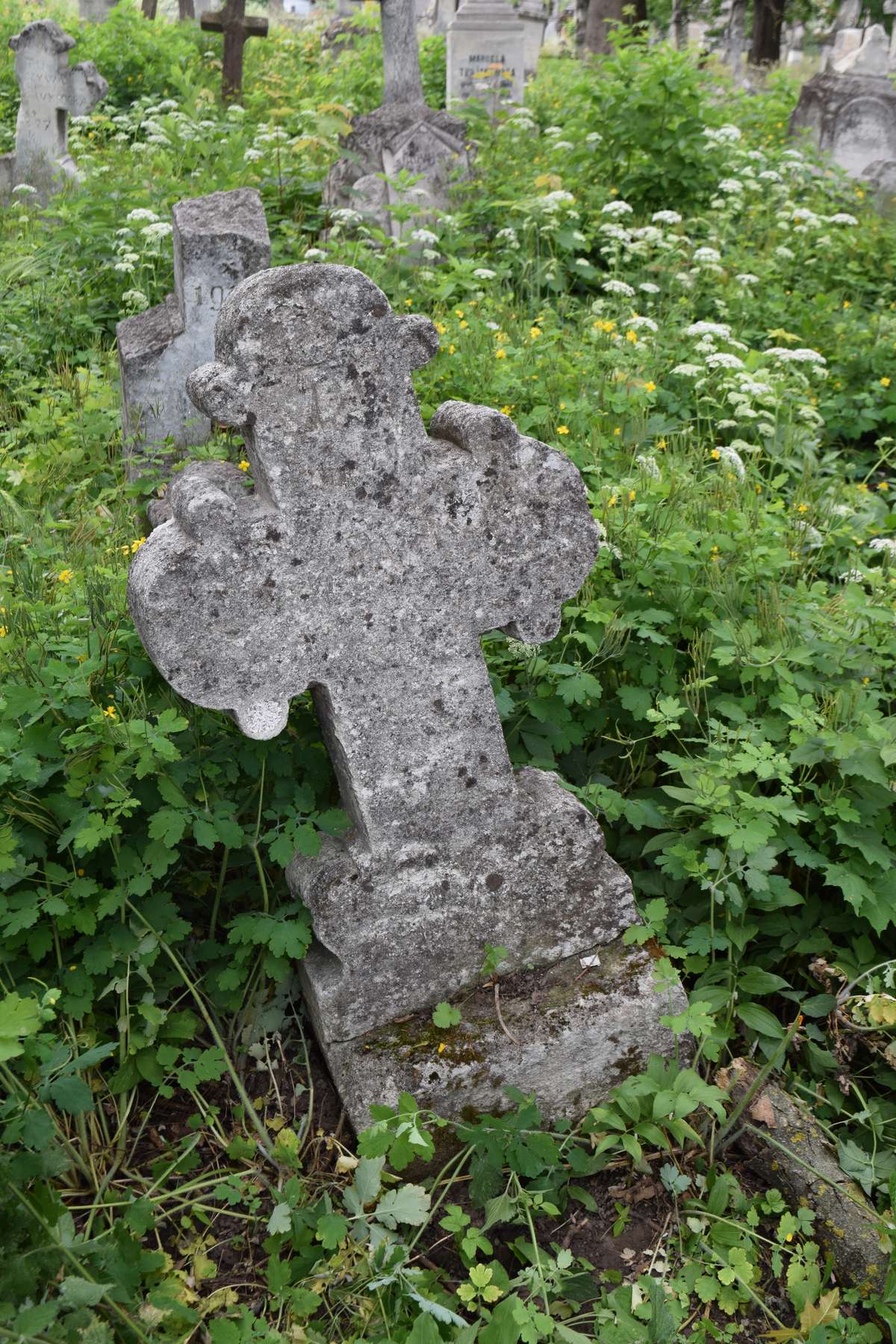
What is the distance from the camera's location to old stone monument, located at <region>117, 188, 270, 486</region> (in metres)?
4.98

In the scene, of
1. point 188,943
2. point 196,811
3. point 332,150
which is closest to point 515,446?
point 196,811

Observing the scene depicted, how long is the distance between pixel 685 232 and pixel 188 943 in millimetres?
6136

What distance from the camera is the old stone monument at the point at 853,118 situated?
10727 mm

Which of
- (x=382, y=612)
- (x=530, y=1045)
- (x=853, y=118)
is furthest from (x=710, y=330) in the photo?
(x=853, y=118)

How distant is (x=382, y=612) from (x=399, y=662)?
0.40 feet

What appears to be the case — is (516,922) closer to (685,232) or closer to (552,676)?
(552,676)

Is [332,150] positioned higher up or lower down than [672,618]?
higher up

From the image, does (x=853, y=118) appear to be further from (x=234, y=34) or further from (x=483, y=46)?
(x=234, y=34)

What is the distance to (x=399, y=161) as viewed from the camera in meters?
8.03

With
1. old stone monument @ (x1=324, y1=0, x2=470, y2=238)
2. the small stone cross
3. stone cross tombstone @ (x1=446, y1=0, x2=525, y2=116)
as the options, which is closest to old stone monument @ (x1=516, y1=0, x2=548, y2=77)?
stone cross tombstone @ (x1=446, y1=0, x2=525, y2=116)

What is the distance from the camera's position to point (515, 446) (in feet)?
8.34

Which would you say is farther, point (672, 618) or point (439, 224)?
point (439, 224)

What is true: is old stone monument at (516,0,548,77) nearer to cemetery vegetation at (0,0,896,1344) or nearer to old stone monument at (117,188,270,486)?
old stone monument at (117,188,270,486)

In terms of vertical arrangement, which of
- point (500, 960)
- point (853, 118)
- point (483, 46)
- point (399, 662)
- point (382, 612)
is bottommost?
point (500, 960)
